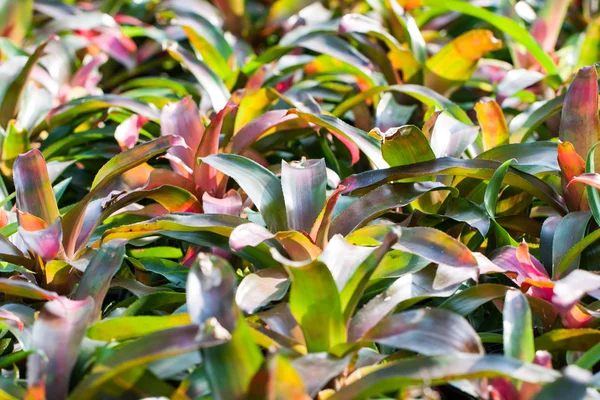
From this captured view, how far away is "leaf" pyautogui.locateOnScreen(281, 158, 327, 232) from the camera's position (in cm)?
106

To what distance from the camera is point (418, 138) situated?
114cm

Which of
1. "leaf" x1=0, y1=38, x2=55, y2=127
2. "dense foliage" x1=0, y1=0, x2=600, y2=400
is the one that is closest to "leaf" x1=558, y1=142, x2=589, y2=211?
"dense foliage" x1=0, y1=0, x2=600, y2=400

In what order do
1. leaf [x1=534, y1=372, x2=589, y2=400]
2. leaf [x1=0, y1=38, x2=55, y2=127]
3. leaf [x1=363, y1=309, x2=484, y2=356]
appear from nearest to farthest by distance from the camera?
leaf [x1=534, y1=372, x2=589, y2=400] → leaf [x1=363, y1=309, x2=484, y2=356] → leaf [x1=0, y1=38, x2=55, y2=127]

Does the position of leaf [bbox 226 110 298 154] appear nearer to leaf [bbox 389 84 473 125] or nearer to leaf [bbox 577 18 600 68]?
leaf [bbox 389 84 473 125]

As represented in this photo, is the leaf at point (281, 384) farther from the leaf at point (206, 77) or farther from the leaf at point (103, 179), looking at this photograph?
the leaf at point (206, 77)

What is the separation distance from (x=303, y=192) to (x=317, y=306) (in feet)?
0.86

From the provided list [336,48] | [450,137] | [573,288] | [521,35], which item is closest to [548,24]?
[521,35]

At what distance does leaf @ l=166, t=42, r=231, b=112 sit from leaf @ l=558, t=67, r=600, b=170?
75cm

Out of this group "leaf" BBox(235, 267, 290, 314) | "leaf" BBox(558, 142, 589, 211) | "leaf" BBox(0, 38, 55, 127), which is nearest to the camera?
"leaf" BBox(235, 267, 290, 314)

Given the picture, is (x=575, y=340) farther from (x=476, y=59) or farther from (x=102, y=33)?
(x=102, y=33)

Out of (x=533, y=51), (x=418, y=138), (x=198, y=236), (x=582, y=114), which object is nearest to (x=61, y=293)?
(x=198, y=236)

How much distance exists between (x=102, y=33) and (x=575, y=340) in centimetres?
163

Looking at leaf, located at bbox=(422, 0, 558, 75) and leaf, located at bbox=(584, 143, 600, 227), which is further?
leaf, located at bbox=(422, 0, 558, 75)

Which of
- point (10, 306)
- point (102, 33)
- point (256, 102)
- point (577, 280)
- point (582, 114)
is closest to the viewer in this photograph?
point (577, 280)
